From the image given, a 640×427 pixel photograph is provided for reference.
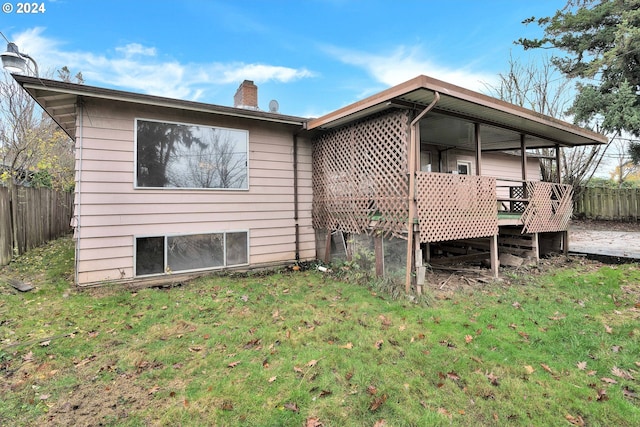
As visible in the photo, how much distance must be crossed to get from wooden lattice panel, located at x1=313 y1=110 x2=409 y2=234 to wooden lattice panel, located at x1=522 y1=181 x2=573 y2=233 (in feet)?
13.7

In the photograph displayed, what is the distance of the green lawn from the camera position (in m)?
2.42

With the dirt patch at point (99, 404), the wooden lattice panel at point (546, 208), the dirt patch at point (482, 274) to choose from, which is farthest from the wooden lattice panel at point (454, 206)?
the dirt patch at point (99, 404)

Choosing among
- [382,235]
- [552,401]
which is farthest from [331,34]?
[552,401]

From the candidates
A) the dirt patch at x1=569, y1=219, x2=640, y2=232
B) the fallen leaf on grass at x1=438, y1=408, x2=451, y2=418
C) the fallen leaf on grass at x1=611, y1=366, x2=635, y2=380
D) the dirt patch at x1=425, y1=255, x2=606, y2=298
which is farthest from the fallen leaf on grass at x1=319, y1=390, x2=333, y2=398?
the dirt patch at x1=569, y1=219, x2=640, y2=232

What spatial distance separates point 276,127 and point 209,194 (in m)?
2.31

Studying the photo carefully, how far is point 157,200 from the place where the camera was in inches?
235

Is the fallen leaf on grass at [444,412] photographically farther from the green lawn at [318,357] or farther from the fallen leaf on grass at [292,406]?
the fallen leaf on grass at [292,406]

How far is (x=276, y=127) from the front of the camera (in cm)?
730

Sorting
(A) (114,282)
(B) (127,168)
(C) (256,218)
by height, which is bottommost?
(A) (114,282)

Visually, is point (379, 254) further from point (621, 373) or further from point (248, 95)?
point (248, 95)

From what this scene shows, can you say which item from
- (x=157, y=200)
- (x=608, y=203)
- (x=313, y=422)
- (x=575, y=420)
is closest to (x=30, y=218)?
(x=157, y=200)

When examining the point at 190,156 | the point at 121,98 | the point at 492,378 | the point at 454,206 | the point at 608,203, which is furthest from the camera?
the point at 608,203

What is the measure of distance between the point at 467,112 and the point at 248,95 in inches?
221

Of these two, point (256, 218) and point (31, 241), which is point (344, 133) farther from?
point (31, 241)
